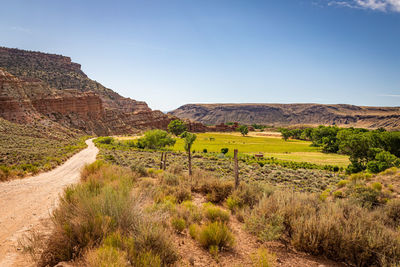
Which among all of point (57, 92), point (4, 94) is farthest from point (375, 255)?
point (57, 92)

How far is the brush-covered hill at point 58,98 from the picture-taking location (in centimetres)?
6378

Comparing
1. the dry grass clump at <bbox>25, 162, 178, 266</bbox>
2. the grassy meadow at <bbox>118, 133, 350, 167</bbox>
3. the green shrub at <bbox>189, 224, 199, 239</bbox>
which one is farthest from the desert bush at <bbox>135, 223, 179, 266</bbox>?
the grassy meadow at <bbox>118, 133, 350, 167</bbox>

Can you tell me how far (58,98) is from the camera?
83062mm

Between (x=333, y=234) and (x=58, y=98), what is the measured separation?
326 ft

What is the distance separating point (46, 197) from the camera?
32.8ft

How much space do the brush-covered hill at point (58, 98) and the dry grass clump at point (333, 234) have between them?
72.5m

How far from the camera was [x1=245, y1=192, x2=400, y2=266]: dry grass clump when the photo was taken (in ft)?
14.9

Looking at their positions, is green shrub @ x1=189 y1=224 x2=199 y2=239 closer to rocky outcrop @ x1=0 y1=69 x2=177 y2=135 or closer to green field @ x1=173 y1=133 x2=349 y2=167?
green field @ x1=173 y1=133 x2=349 y2=167

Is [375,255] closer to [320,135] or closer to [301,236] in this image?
[301,236]

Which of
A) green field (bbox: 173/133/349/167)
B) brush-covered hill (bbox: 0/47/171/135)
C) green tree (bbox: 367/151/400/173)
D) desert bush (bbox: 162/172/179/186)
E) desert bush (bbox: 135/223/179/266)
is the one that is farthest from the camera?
brush-covered hill (bbox: 0/47/171/135)

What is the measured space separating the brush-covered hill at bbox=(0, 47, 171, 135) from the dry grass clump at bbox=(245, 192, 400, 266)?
72.5m

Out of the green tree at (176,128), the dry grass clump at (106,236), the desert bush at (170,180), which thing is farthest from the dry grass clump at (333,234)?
the green tree at (176,128)

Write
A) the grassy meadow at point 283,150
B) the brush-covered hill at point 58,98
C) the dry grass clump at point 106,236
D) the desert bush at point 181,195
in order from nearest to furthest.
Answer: the dry grass clump at point 106,236 < the desert bush at point 181,195 < the grassy meadow at point 283,150 < the brush-covered hill at point 58,98

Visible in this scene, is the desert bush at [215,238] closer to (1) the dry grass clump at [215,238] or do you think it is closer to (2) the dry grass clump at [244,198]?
(1) the dry grass clump at [215,238]
